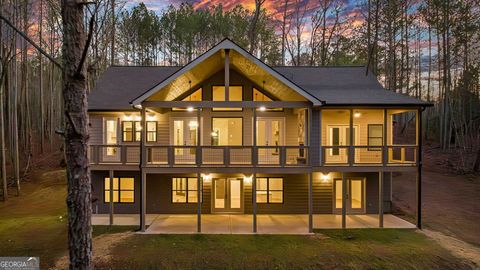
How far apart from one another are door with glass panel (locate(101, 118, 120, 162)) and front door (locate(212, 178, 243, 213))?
5.43 m

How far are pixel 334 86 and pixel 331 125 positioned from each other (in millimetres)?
2319

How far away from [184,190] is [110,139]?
479cm

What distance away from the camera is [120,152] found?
14469mm

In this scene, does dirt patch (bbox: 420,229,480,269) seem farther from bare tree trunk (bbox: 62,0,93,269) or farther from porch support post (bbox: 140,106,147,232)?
porch support post (bbox: 140,106,147,232)

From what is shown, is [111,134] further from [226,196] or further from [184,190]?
[226,196]

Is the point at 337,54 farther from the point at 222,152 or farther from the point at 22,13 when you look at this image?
the point at 22,13

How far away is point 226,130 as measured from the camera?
15211 mm

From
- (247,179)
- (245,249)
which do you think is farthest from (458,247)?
(247,179)

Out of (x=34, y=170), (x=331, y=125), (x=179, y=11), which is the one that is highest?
(x=179, y=11)

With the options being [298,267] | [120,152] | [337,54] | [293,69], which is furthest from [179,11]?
[298,267]

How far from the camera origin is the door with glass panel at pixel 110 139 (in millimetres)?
14789

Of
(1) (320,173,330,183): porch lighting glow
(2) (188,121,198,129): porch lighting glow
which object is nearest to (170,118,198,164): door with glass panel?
(2) (188,121,198,129): porch lighting glow

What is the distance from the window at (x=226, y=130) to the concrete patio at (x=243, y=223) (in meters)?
3.97

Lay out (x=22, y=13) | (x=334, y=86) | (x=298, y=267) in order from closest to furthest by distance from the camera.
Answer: (x=298, y=267) → (x=334, y=86) → (x=22, y=13)
